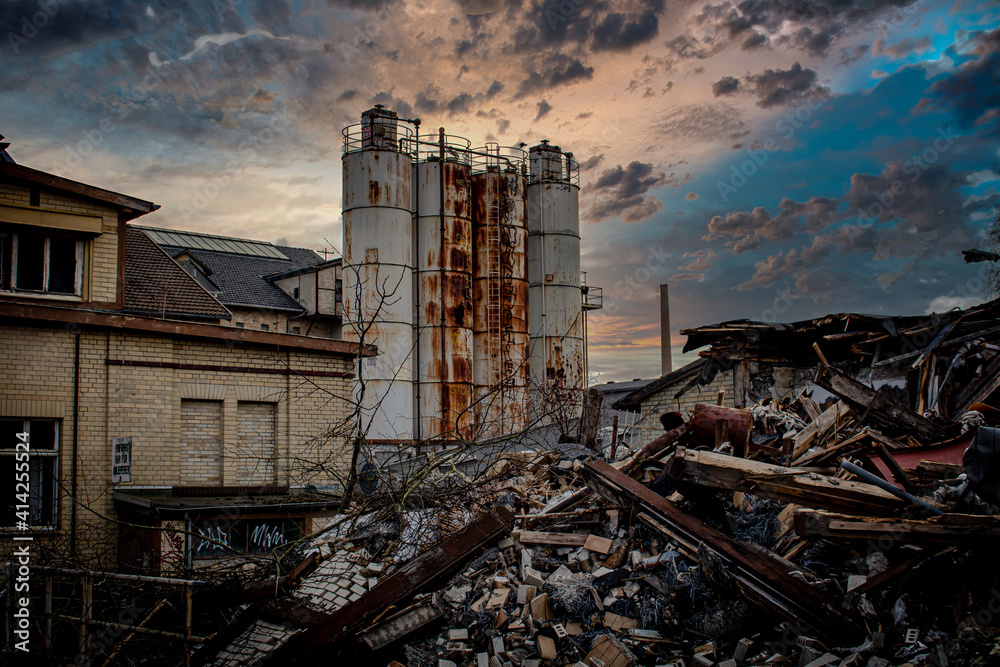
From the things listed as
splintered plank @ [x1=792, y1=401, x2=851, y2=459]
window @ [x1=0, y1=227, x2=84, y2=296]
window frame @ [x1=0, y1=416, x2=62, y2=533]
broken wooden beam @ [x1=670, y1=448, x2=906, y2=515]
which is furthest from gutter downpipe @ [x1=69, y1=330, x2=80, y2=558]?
splintered plank @ [x1=792, y1=401, x2=851, y2=459]

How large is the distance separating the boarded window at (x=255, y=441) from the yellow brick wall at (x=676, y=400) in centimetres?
743

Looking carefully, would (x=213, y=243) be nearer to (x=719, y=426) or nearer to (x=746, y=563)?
(x=719, y=426)

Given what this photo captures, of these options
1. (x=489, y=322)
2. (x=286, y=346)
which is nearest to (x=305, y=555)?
(x=286, y=346)

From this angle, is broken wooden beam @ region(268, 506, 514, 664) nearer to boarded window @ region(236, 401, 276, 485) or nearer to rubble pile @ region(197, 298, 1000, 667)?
rubble pile @ region(197, 298, 1000, 667)

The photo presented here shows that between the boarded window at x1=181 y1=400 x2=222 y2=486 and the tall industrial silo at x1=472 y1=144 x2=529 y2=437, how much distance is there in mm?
10429

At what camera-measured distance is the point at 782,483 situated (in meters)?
6.75

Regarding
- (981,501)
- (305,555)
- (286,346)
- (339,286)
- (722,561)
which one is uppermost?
(339,286)

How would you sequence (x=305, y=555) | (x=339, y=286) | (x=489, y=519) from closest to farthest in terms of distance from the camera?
(x=489, y=519) → (x=305, y=555) → (x=339, y=286)

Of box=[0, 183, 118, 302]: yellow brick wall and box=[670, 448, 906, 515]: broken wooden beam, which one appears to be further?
box=[0, 183, 118, 302]: yellow brick wall

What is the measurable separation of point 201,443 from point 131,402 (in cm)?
140

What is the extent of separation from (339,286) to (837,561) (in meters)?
23.7

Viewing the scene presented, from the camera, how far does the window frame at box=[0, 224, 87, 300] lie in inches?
474

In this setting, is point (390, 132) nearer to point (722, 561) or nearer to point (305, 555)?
point (305, 555)

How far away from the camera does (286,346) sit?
13.4 m
